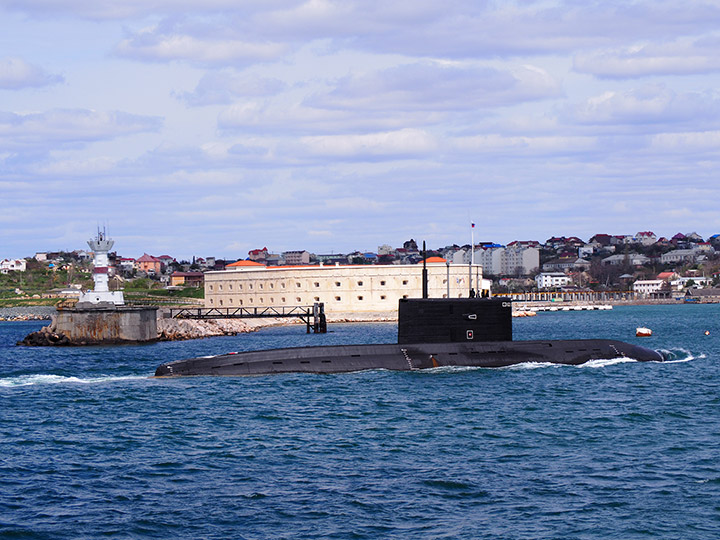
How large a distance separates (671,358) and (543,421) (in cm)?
2110

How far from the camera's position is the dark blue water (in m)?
15.3

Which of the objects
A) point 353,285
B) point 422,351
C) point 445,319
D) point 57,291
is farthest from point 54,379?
point 57,291

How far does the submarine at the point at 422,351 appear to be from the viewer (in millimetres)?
34219

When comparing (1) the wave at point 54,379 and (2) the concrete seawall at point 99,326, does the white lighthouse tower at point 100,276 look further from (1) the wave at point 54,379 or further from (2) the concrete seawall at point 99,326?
(1) the wave at point 54,379

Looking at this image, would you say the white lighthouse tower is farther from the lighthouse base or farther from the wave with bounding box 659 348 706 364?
the wave with bounding box 659 348 706 364

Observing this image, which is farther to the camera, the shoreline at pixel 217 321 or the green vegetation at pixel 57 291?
the green vegetation at pixel 57 291

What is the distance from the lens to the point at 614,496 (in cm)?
1650

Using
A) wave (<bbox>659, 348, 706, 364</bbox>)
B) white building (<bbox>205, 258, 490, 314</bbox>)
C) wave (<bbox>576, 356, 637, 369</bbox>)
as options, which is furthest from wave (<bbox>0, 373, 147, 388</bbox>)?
white building (<bbox>205, 258, 490, 314</bbox>)

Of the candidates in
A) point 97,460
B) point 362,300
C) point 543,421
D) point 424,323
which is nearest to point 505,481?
point 543,421

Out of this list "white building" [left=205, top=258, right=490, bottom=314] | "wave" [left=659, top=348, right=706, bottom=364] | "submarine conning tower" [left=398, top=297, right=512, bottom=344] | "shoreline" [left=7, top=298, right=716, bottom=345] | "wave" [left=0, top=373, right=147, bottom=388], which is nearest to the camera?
"submarine conning tower" [left=398, top=297, right=512, bottom=344]

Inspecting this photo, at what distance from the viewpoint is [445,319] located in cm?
3481

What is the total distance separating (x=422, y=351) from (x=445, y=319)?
1636 mm

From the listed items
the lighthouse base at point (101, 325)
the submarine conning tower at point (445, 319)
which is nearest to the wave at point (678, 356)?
the submarine conning tower at point (445, 319)

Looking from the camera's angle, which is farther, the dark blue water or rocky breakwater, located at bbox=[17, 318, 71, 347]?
rocky breakwater, located at bbox=[17, 318, 71, 347]
